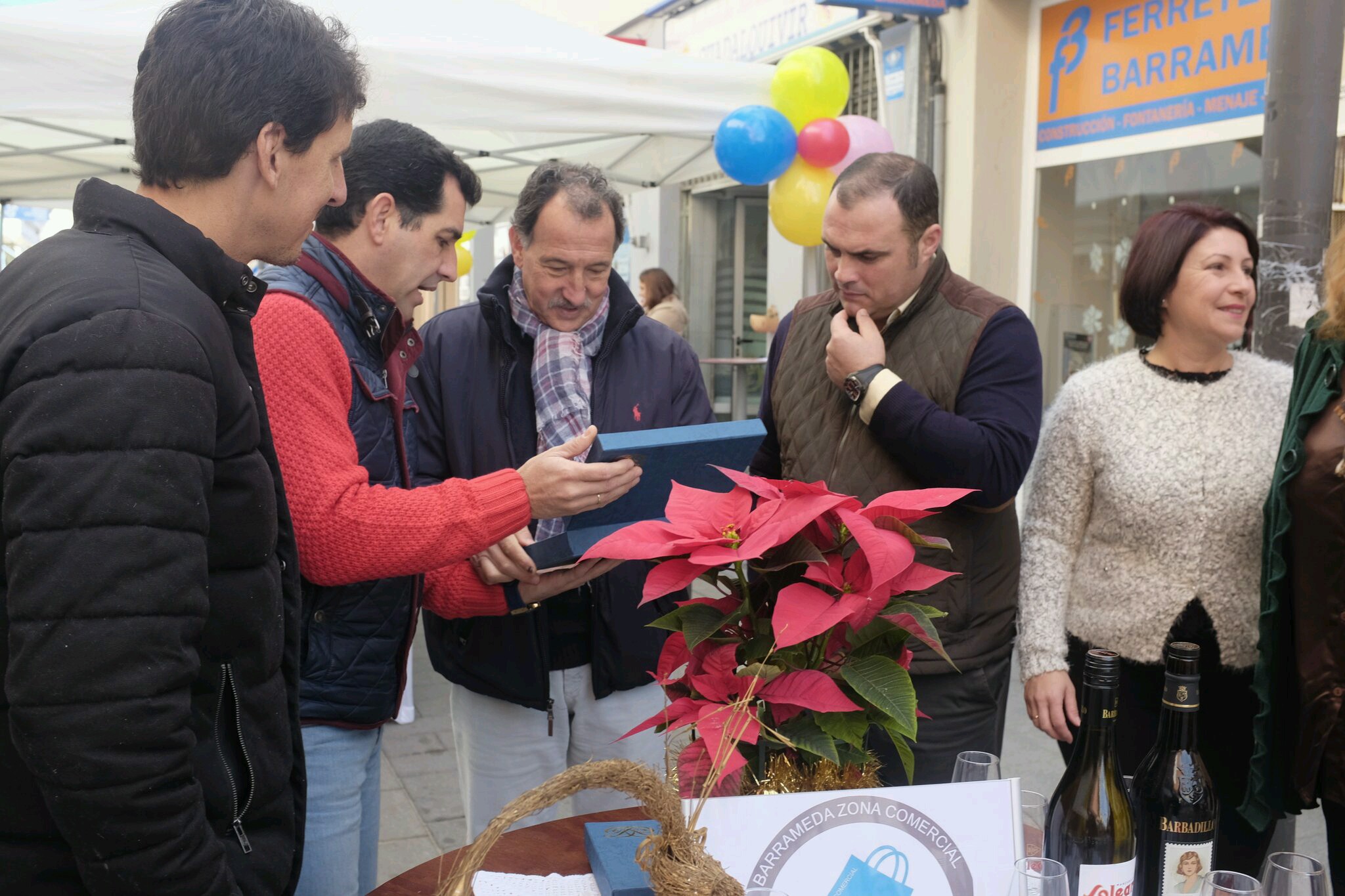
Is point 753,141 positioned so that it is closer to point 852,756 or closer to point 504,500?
point 504,500

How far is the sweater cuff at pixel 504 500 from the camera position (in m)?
1.79

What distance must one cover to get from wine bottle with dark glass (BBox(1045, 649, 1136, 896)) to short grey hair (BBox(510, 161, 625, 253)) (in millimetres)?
1322

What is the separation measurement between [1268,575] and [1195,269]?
63cm

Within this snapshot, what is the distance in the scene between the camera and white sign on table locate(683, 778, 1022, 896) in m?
1.14

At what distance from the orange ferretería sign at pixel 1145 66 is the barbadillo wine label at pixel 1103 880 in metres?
4.59

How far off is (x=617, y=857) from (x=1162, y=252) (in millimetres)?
1683

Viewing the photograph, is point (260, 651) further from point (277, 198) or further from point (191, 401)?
point (277, 198)

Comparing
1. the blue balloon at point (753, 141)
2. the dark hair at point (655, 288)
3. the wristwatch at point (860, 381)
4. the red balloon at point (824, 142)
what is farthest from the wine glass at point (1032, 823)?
the dark hair at point (655, 288)

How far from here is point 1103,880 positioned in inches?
48.8

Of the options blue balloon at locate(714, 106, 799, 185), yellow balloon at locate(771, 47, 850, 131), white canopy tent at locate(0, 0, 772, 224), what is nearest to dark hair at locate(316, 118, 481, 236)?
white canopy tent at locate(0, 0, 772, 224)

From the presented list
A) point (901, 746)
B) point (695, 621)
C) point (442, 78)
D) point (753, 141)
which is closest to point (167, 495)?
point (695, 621)

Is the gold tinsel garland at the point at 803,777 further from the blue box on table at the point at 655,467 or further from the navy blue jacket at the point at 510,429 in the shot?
the navy blue jacket at the point at 510,429

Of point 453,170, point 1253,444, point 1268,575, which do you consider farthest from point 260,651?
point 1253,444

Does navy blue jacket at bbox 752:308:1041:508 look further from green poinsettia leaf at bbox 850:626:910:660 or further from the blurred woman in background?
the blurred woman in background
